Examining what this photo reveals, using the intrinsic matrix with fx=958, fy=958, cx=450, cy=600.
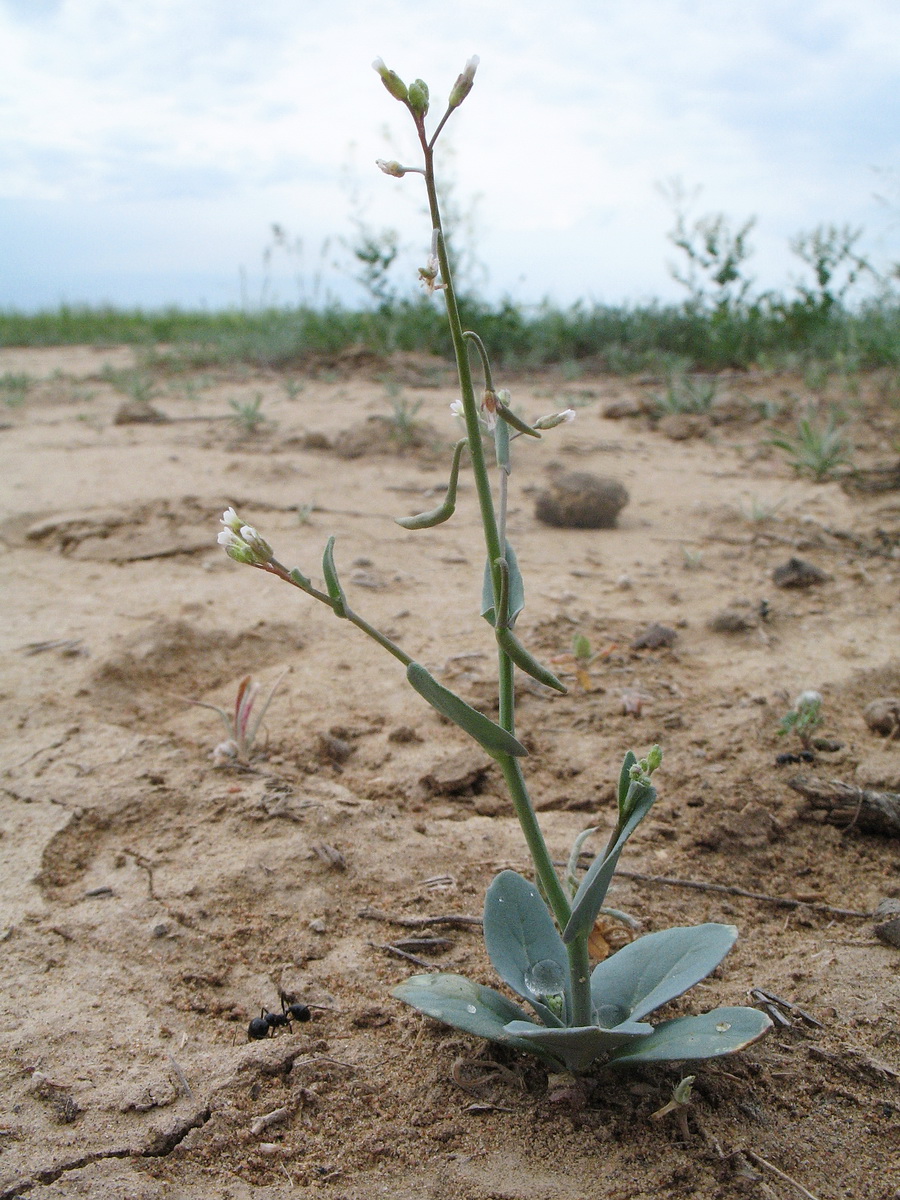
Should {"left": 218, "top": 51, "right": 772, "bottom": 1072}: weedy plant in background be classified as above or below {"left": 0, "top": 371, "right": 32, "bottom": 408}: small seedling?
below

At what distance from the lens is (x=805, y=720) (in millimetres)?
2236

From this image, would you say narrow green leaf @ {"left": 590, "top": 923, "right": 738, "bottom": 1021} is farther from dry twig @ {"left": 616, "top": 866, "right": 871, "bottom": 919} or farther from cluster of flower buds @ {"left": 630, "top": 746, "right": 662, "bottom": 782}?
dry twig @ {"left": 616, "top": 866, "right": 871, "bottom": 919}

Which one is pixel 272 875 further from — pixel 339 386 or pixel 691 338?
pixel 691 338

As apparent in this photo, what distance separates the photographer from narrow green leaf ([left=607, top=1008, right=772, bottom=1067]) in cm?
123

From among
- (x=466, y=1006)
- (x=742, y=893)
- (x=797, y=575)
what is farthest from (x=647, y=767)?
(x=797, y=575)

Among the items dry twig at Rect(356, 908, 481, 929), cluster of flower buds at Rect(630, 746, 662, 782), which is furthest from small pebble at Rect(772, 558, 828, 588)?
cluster of flower buds at Rect(630, 746, 662, 782)

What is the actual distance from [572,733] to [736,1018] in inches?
45.2

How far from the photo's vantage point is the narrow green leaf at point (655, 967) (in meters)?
1.32

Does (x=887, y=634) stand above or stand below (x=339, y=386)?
below

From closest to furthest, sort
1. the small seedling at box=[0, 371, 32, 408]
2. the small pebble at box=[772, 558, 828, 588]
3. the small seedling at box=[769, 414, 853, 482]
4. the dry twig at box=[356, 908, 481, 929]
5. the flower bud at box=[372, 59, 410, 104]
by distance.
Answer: the flower bud at box=[372, 59, 410, 104], the dry twig at box=[356, 908, 481, 929], the small pebble at box=[772, 558, 828, 588], the small seedling at box=[769, 414, 853, 482], the small seedling at box=[0, 371, 32, 408]

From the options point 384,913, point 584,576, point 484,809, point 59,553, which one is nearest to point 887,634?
point 584,576

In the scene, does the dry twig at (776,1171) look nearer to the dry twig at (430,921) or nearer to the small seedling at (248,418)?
the dry twig at (430,921)

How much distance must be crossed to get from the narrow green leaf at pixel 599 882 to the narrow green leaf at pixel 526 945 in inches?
4.4

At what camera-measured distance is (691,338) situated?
285 inches
